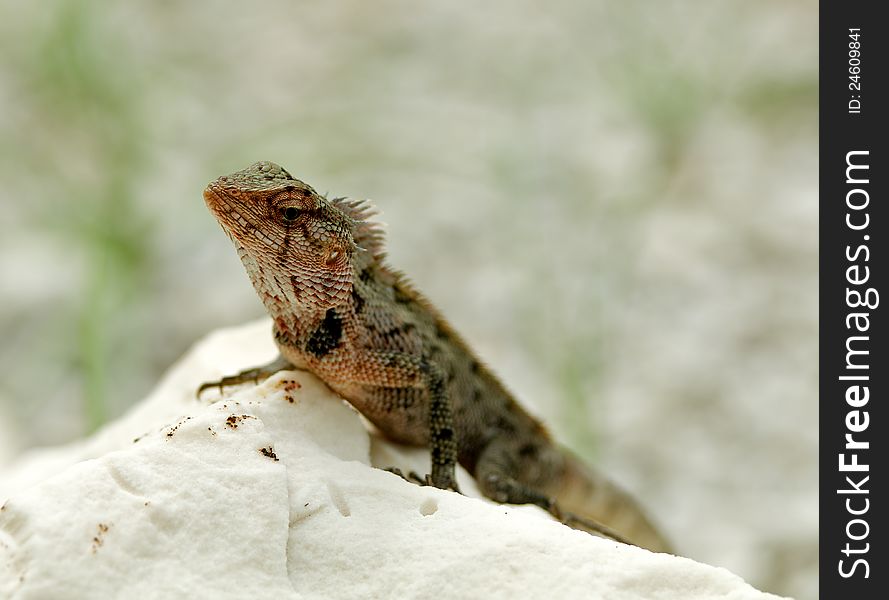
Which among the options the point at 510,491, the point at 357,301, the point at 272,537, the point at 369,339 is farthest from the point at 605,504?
the point at 272,537

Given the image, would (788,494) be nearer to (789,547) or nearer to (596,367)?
(789,547)

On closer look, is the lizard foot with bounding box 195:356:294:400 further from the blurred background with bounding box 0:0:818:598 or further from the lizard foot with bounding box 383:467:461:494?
the blurred background with bounding box 0:0:818:598

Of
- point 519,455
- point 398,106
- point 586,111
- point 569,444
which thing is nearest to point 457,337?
point 519,455

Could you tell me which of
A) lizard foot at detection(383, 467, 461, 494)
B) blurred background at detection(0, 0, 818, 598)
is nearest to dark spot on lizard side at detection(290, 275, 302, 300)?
lizard foot at detection(383, 467, 461, 494)

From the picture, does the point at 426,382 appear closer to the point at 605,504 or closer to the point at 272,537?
the point at 272,537

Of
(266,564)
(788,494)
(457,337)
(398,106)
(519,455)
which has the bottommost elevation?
(266,564)

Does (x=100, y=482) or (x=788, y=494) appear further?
(x=788, y=494)
